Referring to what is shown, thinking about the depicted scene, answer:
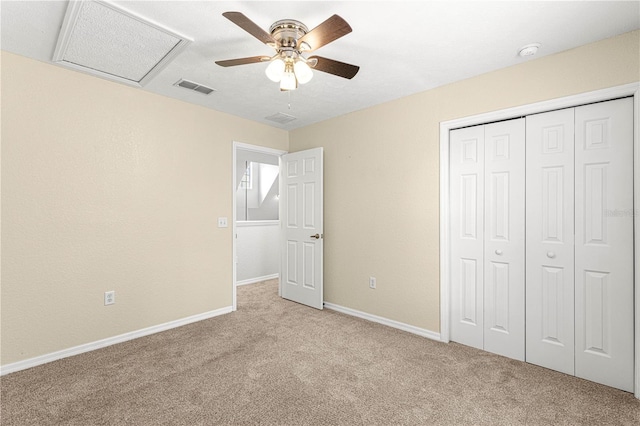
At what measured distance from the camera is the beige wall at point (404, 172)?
229 cm

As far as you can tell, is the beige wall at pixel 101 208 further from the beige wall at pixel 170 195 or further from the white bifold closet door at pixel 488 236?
the white bifold closet door at pixel 488 236

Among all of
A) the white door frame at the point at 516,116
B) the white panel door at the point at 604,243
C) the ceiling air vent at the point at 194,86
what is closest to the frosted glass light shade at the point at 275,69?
the ceiling air vent at the point at 194,86

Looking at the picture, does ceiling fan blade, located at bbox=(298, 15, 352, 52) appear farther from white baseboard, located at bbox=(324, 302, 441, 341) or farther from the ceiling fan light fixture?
white baseboard, located at bbox=(324, 302, 441, 341)

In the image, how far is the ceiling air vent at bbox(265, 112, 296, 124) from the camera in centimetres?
379

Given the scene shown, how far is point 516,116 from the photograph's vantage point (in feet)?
8.41

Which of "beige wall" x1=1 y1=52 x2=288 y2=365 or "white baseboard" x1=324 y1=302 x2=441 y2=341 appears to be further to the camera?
"white baseboard" x1=324 y1=302 x2=441 y2=341

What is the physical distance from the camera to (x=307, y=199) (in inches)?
161

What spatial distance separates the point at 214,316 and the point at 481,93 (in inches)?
145

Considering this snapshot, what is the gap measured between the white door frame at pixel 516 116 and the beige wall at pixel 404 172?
0.18 feet

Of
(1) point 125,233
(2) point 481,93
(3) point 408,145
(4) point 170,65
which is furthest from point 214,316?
(2) point 481,93

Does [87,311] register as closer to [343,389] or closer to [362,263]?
[343,389]

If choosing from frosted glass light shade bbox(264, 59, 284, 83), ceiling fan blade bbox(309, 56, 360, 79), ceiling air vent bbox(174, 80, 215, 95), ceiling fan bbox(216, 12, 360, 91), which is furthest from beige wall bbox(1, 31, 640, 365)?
frosted glass light shade bbox(264, 59, 284, 83)

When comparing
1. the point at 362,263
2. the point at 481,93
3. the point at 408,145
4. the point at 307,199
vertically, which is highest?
the point at 481,93

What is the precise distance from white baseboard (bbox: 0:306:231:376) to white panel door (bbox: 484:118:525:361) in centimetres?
298
